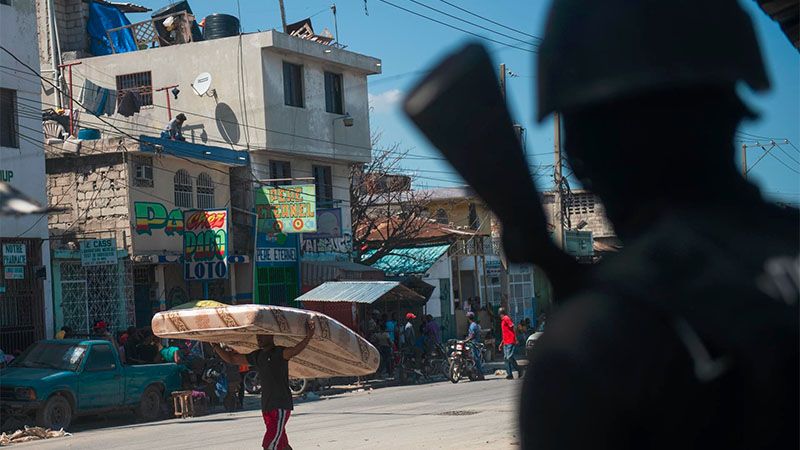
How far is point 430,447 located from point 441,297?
27837mm

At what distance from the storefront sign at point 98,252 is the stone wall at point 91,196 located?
2.02 meters

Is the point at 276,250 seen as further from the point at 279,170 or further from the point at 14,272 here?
the point at 14,272

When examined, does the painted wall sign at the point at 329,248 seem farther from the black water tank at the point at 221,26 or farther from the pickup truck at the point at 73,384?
the pickup truck at the point at 73,384

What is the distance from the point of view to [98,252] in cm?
2542

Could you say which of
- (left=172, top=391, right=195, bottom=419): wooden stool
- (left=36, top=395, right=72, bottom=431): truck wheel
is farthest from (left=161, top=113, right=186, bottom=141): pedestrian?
(left=36, top=395, right=72, bottom=431): truck wheel

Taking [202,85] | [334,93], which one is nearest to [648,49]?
[202,85]

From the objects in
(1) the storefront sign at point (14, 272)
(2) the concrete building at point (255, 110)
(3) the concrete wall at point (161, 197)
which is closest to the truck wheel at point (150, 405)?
(1) the storefront sign at point (14, 272)

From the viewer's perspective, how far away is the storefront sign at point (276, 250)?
3209 cm

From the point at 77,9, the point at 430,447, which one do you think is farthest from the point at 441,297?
the point at 430,447

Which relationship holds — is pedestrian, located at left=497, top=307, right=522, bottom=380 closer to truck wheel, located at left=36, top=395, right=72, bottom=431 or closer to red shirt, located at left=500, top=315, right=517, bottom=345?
red shirt, located at left=500, top=315, right=517, bottom=345

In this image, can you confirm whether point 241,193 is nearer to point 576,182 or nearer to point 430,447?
point 430,447

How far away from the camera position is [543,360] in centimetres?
128

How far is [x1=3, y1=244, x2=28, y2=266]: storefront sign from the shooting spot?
78.6 feet

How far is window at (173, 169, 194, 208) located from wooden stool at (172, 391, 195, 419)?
9.04 meters
